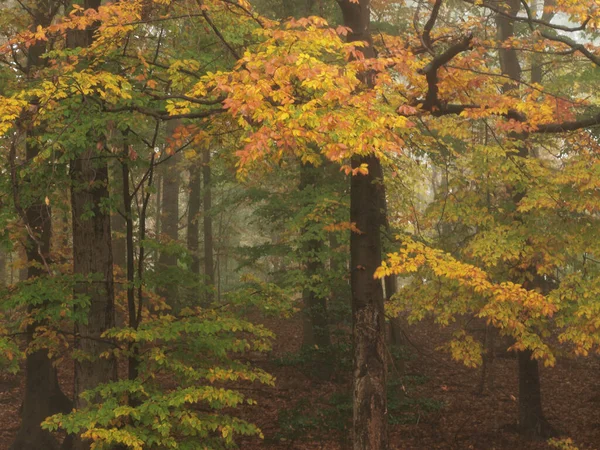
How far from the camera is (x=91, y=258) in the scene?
9.41 metres

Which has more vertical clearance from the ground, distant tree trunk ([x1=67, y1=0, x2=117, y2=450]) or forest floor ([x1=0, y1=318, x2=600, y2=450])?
distant tree trunk ([x1=67, y1=0, x2=117, y2=450])

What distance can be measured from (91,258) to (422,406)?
373 inches

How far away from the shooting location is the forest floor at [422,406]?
44.0 feet

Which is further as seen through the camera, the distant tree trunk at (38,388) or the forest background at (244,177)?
the distant tree trunk at (38,388)

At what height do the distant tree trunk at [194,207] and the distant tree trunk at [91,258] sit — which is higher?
the distant tree trunk at [194,207]

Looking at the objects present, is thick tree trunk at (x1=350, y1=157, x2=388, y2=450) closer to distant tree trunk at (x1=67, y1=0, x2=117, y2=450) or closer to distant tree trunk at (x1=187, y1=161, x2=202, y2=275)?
distant tree trunk at (x1=67, y1=0, x2=117, y2=450)

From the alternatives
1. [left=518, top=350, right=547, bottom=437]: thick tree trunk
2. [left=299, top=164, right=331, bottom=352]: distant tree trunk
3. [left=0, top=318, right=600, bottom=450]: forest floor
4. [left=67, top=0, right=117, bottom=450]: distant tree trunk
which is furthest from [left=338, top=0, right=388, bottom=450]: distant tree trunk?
[left=518, top=350, right=547, bottom=437]: thick tree trunk

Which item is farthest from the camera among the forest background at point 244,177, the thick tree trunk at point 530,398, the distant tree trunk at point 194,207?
the distant tree trunk at point 194,207

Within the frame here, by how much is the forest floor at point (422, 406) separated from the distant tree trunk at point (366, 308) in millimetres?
3833

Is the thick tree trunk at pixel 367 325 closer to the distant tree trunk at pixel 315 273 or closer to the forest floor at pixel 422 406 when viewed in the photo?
the forest floor at pixel 422 406

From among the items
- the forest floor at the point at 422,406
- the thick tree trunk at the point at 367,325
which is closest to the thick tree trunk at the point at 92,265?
the thick tree trunk at the point at 367,325

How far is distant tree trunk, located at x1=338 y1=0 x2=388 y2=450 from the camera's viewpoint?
8383mm

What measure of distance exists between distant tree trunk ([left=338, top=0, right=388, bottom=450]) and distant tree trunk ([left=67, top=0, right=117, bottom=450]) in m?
3.95

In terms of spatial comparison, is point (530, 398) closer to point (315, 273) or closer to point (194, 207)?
point (315, 273)
